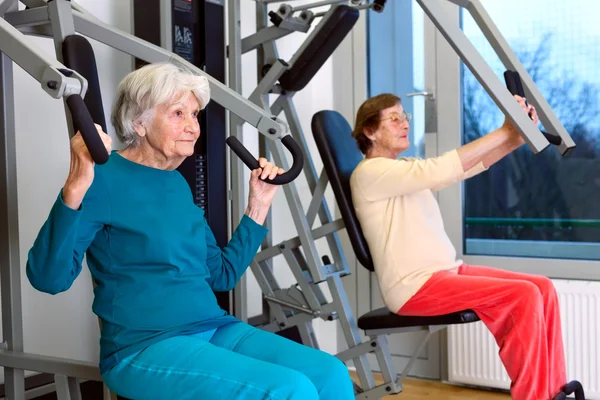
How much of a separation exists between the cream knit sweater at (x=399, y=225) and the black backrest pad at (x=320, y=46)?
0.43 meters

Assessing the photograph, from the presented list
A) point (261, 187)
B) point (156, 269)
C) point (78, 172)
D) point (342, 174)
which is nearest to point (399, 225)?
point (342, 174)

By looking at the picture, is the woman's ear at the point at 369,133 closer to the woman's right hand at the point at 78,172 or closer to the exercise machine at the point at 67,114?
the exercise machine at the point at 67,114

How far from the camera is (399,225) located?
255cm

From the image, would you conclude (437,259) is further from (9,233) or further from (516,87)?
(9,233)

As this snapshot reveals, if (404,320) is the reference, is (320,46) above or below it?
above

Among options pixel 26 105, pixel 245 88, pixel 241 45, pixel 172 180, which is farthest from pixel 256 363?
pixel 245 88

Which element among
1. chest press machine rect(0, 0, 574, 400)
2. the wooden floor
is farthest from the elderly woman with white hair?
the wooden floor

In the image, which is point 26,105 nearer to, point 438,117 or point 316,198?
point 316,198

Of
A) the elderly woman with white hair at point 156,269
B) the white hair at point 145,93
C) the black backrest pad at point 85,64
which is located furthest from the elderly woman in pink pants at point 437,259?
the black backrest pad at point 85,64

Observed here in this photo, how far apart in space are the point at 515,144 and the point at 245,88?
1.42m

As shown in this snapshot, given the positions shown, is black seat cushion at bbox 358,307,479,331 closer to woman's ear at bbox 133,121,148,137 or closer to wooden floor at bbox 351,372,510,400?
wooden floor at bbox 351,372,510,400

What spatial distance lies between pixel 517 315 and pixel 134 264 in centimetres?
130

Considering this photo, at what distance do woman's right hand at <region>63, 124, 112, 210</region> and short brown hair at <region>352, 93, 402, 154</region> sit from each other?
149cm

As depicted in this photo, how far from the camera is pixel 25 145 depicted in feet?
7.75
